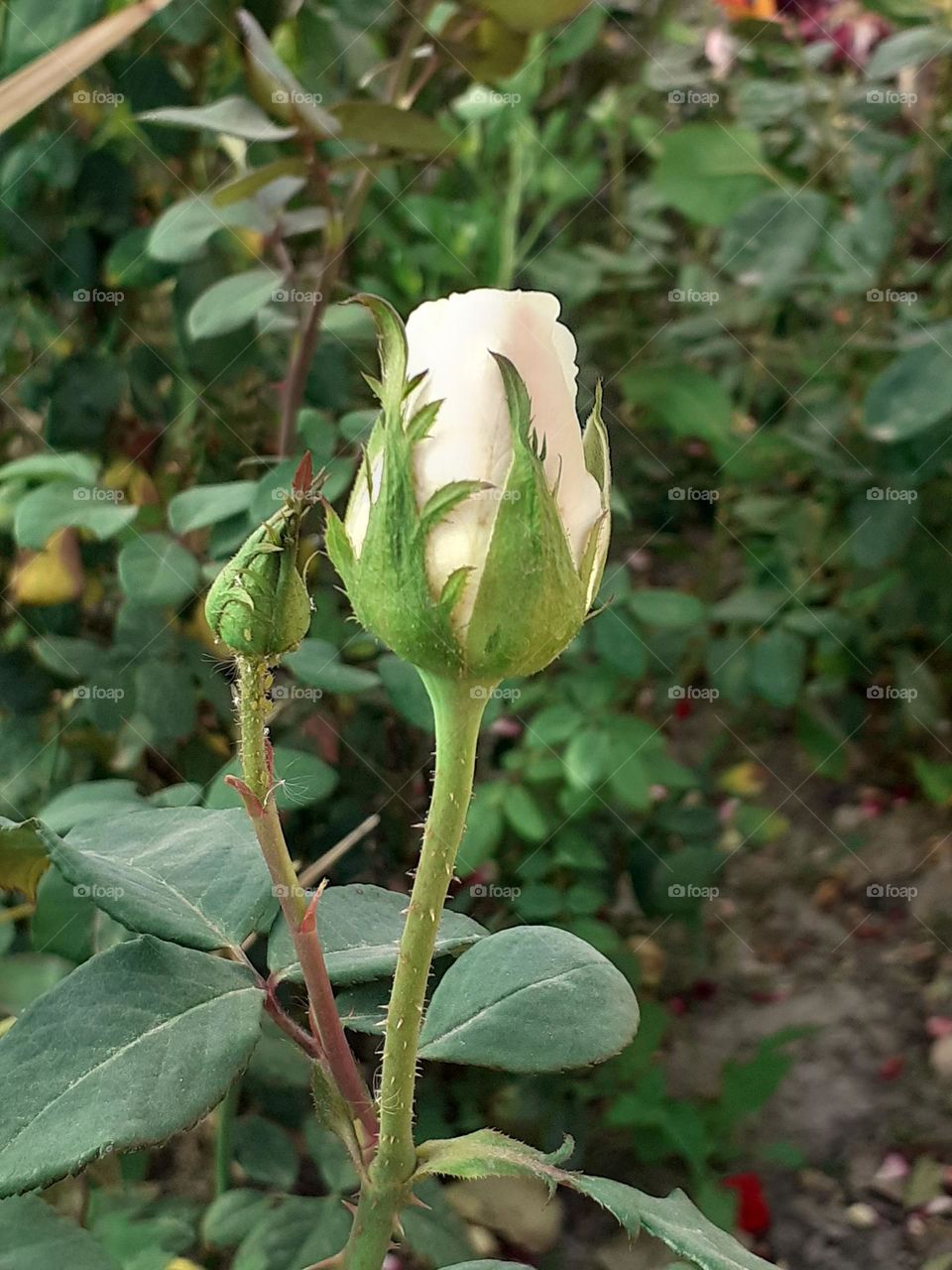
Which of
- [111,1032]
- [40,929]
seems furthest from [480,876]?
[111,1032]

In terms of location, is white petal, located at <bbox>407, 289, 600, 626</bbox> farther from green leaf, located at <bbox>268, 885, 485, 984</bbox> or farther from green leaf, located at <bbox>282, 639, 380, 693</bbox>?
green leaf, located at <bbox>282, 639, 380, 693</bbox>

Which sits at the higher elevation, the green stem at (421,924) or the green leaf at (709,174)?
the green stem at (421,924)

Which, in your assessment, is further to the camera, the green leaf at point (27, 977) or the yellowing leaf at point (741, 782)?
the yellowing leaf at point (741, 782)

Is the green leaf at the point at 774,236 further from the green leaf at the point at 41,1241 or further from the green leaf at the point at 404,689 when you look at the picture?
the green leaf at the point at 41,1241

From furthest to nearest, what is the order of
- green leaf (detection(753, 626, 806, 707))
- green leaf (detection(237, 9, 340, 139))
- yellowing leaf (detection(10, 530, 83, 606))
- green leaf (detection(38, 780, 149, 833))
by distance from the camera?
green leaf (detection(753, 626, 806, 707))
yellowing leaf (detection(10, 530, 83, 606))
green leaf (detection(237, 9, 340, 139))
green leaf (detection(38, 780, 149, 833))

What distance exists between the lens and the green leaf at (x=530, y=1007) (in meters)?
0.33

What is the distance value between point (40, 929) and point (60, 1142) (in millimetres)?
249

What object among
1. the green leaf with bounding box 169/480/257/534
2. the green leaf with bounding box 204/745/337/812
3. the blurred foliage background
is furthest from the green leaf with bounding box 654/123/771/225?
the green leaf with bounding box 204/745/337/812

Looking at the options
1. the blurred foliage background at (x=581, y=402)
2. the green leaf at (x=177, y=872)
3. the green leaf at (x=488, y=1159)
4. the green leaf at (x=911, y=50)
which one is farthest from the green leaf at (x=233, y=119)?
the green leaf at (x=911, y=50)

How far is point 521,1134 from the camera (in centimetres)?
102

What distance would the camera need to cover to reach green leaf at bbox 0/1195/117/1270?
1.22 ft

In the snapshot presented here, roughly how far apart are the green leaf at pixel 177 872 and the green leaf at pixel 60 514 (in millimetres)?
291

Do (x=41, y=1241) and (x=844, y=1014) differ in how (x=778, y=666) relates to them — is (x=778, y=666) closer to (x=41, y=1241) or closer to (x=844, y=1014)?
(x=844, y=1014)

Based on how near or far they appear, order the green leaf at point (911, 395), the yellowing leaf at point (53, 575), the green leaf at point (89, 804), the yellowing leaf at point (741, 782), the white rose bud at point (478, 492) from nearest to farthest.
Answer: the white rose bud at point (478, 492)
the green leaf at point (89, 804)
the yellowing leaf at point (53, 575)
the green leaf at point (911, 395)
the yellowing leaf at point (741, 782)
